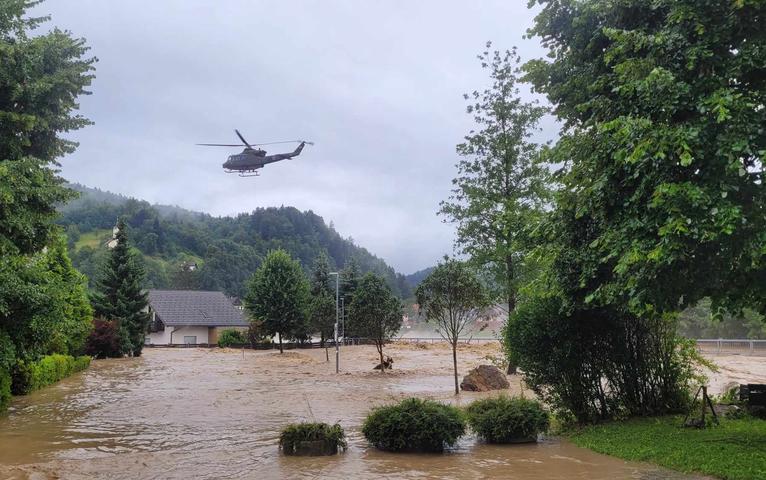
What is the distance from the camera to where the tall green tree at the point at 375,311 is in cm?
3388

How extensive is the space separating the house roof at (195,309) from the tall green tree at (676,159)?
211 feet

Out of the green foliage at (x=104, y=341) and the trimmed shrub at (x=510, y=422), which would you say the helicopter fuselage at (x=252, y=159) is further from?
the trimmed shrub at (x=510, y=422)

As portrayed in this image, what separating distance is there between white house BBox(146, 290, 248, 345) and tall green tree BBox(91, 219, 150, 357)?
2181 cm

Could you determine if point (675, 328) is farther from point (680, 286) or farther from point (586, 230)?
point (680, 286)

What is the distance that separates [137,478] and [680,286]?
8.52 meters

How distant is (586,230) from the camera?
10266 millimetres

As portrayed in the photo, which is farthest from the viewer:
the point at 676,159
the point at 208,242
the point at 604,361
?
the point at 208,242

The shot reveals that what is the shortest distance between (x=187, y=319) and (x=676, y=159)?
223 feet

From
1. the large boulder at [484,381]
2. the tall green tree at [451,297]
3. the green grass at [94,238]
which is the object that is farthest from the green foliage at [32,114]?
the green grass at [94,238]

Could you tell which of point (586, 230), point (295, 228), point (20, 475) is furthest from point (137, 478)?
point (295, 228)

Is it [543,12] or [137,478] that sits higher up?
[543,12]

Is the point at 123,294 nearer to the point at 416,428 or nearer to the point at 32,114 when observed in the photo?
the point at 32,114

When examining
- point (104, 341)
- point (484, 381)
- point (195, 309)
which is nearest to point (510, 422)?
point (484, 381)

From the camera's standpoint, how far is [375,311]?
33.8 metres
